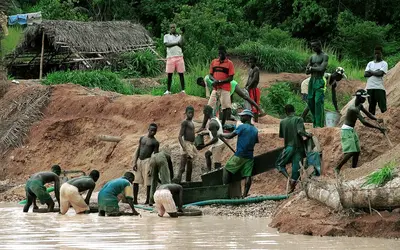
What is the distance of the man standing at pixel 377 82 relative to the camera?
2042 cm

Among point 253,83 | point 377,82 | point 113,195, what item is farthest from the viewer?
point 253,83

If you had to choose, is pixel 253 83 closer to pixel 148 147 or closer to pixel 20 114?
pixel 148 147

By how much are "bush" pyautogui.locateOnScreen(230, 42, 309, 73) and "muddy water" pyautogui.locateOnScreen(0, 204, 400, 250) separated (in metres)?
13.9

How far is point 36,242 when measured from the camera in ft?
47.6

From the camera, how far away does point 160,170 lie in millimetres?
19406

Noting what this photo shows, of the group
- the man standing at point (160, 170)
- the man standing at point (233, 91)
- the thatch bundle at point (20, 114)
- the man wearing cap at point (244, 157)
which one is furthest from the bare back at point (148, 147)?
the thatch bundle at point (20, 114)

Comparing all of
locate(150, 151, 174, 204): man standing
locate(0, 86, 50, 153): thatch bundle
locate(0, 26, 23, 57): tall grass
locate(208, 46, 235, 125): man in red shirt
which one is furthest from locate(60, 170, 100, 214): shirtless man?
locate(0, 26, 23, 57): tall grass

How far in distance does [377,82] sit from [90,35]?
13438 mm

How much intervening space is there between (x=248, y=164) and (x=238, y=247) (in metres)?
4.85

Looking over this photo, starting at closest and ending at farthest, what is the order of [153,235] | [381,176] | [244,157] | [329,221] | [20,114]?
[381,176] → [329,221] → [153,235] → [244,157] → [20,114]

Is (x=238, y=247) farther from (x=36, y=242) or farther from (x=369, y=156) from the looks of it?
(x=369, y=156)

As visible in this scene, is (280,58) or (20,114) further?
(280,58)

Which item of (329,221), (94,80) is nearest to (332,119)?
(329,221)

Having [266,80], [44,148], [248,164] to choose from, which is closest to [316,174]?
[248,164]
